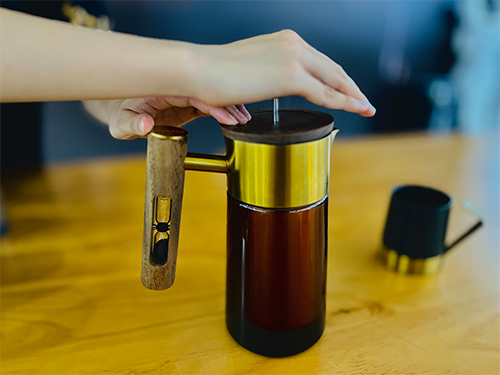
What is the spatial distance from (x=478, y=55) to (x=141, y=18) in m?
1.22

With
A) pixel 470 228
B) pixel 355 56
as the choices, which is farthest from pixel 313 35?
pixel 470 228

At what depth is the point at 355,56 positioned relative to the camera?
134 cm

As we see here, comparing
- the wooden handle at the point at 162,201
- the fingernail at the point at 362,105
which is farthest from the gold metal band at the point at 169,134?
the fingernail at the point at 362,105

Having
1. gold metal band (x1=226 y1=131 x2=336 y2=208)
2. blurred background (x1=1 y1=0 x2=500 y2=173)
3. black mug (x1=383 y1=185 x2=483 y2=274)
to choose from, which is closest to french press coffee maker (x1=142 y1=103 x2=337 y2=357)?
gold metal band (x1=226 y1=131 x2=336 y2=208)

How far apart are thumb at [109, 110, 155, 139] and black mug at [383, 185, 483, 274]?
394 millimetres

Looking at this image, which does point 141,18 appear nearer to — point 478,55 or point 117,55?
point 117,55

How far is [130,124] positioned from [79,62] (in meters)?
0.12

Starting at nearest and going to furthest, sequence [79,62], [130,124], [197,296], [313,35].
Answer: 1. [79,62]
2. [130,124]
3. [197,296]
4. [313,35]

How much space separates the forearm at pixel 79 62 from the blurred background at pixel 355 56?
2.50 feet

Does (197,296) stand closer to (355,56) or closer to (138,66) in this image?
(138,66)

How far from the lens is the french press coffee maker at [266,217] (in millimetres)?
381

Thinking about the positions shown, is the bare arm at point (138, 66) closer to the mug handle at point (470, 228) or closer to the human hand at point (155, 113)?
the human hand at point (155, 113)

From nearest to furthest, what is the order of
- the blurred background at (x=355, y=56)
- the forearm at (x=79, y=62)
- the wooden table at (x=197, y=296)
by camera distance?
1. the forearm at (x=79, y=62)
2. the wooden table at (x=197, y=296)
3. the blurred background at (x=355, y=56)

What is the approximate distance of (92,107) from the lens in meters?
0.65
